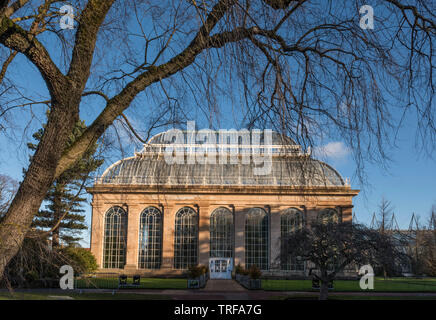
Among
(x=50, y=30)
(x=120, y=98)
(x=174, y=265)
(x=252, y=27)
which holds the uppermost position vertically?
(x=50, y=30)

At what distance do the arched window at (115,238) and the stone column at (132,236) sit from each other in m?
0.52

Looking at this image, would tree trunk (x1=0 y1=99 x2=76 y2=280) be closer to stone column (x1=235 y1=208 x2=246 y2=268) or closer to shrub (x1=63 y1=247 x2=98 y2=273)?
shrub (x1=63 y1=247 x2=98 y2=273)

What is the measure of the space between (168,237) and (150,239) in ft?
5.88

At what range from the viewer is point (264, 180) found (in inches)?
1538

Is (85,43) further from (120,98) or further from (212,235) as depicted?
(212,235)

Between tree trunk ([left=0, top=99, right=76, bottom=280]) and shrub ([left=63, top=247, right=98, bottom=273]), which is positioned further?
shrub ([left=63, top=247, right=98, bottom=273])

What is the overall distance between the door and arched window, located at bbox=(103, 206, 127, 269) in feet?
26.8

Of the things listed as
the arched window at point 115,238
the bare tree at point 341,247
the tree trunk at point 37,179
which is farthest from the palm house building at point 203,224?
the tree trunk at point 37,179

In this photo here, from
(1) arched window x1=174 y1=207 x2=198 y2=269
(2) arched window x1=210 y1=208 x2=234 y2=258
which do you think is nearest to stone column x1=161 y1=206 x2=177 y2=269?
(1) arched window x1=174 y1=207 x2=198 y2=269

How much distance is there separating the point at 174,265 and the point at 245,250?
667 centimetres

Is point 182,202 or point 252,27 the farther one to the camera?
point 182,202

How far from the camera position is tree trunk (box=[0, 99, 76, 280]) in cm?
421

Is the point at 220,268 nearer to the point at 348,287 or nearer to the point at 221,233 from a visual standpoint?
the point at 221,233
